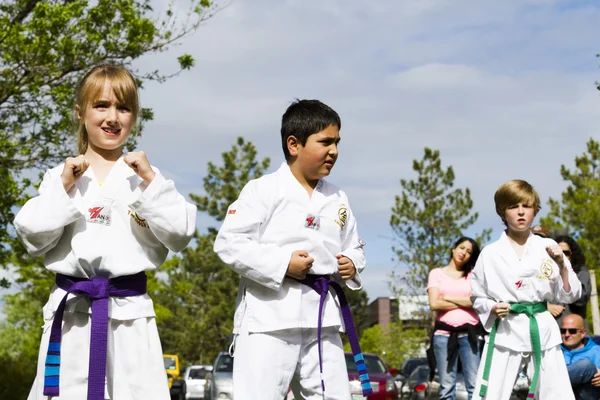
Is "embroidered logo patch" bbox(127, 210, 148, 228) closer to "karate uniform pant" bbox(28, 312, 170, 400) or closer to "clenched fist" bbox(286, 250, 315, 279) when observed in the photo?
"karate uniform pant" bbox(28, 312, 170, 400)

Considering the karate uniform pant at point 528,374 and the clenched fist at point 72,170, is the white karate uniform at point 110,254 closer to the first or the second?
the clenched fist at point 72,170

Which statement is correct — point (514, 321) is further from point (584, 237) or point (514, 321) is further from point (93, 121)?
point (584, 237)

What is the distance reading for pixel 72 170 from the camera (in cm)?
399

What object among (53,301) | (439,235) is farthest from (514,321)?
(439,235)

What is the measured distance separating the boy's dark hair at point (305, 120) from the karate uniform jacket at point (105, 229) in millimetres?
1311

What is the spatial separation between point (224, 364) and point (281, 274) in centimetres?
1562

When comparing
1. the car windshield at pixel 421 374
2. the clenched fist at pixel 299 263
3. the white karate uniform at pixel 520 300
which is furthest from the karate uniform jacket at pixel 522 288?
the car windshield at pixel 421 374

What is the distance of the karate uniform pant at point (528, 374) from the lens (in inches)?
251

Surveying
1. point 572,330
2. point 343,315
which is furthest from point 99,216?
point 572,330

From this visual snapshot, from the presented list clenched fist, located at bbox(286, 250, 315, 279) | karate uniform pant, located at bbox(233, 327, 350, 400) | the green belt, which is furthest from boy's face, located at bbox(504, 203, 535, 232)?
clenched fist, located at bbox(286, 250, 315, 279)

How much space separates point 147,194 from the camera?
398 centimetres

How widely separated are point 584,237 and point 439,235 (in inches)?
369

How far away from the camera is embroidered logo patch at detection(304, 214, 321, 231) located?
201 inches

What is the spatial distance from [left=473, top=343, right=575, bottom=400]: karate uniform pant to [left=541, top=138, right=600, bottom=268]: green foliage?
23.1 m
